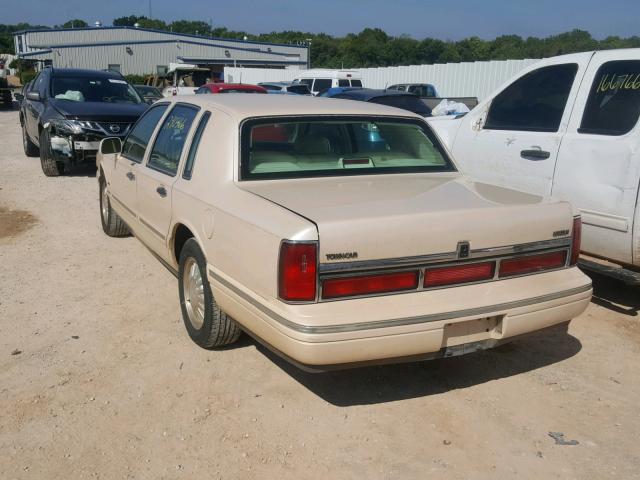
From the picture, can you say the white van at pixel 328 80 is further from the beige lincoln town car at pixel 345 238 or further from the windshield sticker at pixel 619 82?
the beige lincoln town car at pixel 345 238

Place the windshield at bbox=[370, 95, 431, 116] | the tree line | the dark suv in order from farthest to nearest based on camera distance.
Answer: the tree line, the windshield at bbox=[370, 95, 431, 116], the dark suv

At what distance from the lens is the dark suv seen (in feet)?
33.2

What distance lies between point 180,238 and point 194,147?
63 cm

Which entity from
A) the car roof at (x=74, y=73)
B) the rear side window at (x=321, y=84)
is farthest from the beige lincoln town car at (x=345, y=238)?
the rear side window at (x=321, y=84)

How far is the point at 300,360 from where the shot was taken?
10.0 feet

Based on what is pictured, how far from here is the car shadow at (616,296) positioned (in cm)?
512

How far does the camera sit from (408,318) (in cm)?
311

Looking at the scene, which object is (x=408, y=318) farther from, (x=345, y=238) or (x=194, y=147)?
(x=194, y=147)

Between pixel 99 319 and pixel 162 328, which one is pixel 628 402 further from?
pixel 99 319

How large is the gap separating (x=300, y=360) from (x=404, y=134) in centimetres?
211

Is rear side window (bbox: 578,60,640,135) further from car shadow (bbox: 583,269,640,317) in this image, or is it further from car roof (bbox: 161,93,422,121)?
car roof (bbox: 161,93,422,121)

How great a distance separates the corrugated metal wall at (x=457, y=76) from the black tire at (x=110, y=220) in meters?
14.9

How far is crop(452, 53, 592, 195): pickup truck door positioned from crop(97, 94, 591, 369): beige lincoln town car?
1.12 metres

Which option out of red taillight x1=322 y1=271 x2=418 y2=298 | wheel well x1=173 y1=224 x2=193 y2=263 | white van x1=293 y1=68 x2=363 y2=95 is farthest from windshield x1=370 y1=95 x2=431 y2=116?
white van x1=293 y1=68 x2=363 y2=95
